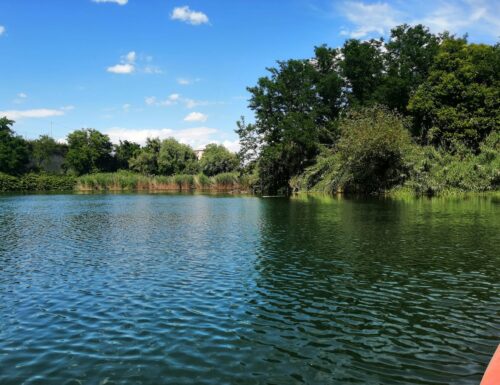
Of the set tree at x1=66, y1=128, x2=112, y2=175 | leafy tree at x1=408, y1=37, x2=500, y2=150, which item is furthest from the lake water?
tree at x1=66, y1=128, x2=112, y2=175

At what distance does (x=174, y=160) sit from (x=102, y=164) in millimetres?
25722

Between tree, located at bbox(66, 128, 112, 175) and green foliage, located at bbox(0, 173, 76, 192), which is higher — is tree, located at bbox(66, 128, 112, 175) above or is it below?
above

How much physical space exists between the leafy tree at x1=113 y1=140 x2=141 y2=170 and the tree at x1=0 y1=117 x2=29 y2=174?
2524cm

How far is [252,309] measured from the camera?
12883 millimetres

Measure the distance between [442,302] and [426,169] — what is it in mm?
50780

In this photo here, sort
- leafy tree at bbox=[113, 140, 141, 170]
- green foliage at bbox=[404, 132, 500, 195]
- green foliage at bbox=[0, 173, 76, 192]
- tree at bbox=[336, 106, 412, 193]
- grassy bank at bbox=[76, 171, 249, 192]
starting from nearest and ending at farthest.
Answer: green foliage at bbox=[404, 132, 500, 195]
tree at bbox=[336, 106, 412, 193]
grassy bank at bbox=[76, 171, 249, 192]
green foliage at bbox=[0, 173, 76, 192]
leafy tree at bbox=[113, 140, 141, 170]

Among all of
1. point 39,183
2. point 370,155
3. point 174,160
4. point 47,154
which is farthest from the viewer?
point 47,154

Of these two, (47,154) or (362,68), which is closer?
(362,68)

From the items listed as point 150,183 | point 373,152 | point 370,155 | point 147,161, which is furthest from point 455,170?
point 147,161

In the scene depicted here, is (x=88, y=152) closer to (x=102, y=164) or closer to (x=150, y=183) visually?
(x=102, y=164)

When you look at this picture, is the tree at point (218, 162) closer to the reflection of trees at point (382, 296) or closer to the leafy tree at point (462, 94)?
the leafy tree at point (462, 94)

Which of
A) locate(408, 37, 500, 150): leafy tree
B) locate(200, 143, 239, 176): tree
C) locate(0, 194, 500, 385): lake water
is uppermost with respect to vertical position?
locate(408, 37, 500, 150): leafy tree

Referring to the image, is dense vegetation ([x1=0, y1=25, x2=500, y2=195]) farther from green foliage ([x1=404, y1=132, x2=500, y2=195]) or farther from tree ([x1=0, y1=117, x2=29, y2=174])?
tree ([x1=0, y1=117, x2=29, y2=174])

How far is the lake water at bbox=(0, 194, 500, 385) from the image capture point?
894 centimetres
